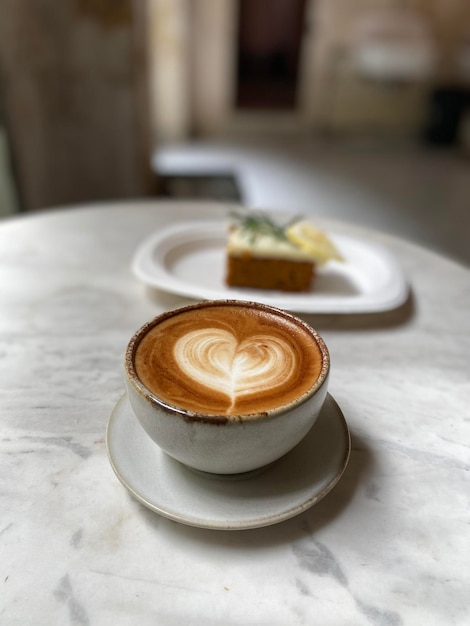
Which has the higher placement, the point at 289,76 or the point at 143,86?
the point at 143,86

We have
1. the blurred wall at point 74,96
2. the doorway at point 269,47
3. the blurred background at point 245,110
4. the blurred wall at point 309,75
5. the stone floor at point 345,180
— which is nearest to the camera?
the blurred wall at point 74,96

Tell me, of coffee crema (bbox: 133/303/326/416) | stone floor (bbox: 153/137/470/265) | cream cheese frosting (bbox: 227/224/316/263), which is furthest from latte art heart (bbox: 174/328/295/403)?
stone floor (bbox: 153/137/470/265)

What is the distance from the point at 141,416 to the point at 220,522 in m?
0.12

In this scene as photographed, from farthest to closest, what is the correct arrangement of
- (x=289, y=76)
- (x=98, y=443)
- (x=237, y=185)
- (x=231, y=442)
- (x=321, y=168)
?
(x=289, y=76)
(x=321, y=168)
(x=237, y=185)
(x=98, y=443)
(x=231, y=442)

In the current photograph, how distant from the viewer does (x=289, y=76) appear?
5.62 meters

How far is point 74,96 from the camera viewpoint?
7.33 feet

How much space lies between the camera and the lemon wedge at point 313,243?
0.98 m

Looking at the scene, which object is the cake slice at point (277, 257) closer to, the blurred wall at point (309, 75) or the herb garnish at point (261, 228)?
the herb garnish at point (261, 228)

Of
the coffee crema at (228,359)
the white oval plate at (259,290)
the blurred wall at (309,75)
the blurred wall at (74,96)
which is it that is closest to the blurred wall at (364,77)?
the blurred wall at (309,75)

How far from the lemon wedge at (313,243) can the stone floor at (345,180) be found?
5.47 ft

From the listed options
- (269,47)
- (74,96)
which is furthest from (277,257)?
(269,47)

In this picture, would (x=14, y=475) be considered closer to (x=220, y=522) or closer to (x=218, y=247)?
(x=220, y=522)

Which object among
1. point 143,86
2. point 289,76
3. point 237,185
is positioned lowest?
point 237,185

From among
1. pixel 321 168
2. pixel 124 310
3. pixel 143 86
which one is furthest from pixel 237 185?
pixel 124 310
